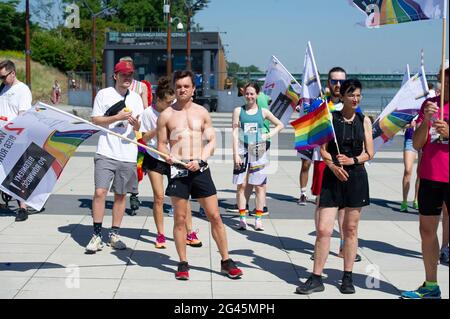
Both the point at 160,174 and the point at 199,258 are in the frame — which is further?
the point at 160,174

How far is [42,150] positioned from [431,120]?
125 inches

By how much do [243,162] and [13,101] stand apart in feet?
9.49

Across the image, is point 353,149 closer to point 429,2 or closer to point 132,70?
point 429,2

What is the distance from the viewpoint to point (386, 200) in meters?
10.2

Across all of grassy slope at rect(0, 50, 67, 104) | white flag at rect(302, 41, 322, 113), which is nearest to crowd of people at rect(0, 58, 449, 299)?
white flag at rect(302, 41, 322, 113)

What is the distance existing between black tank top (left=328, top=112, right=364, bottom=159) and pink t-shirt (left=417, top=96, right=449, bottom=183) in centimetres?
62

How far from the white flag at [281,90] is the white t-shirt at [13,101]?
3.03 metres

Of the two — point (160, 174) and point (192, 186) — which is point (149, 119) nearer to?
point (160, 174)

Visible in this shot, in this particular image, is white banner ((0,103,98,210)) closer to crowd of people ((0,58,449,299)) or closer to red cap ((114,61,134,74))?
crowd of people ((0,58,449,299))

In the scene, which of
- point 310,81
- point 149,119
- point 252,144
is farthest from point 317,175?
point 149,119

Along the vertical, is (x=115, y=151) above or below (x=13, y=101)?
below

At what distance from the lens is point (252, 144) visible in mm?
8172
